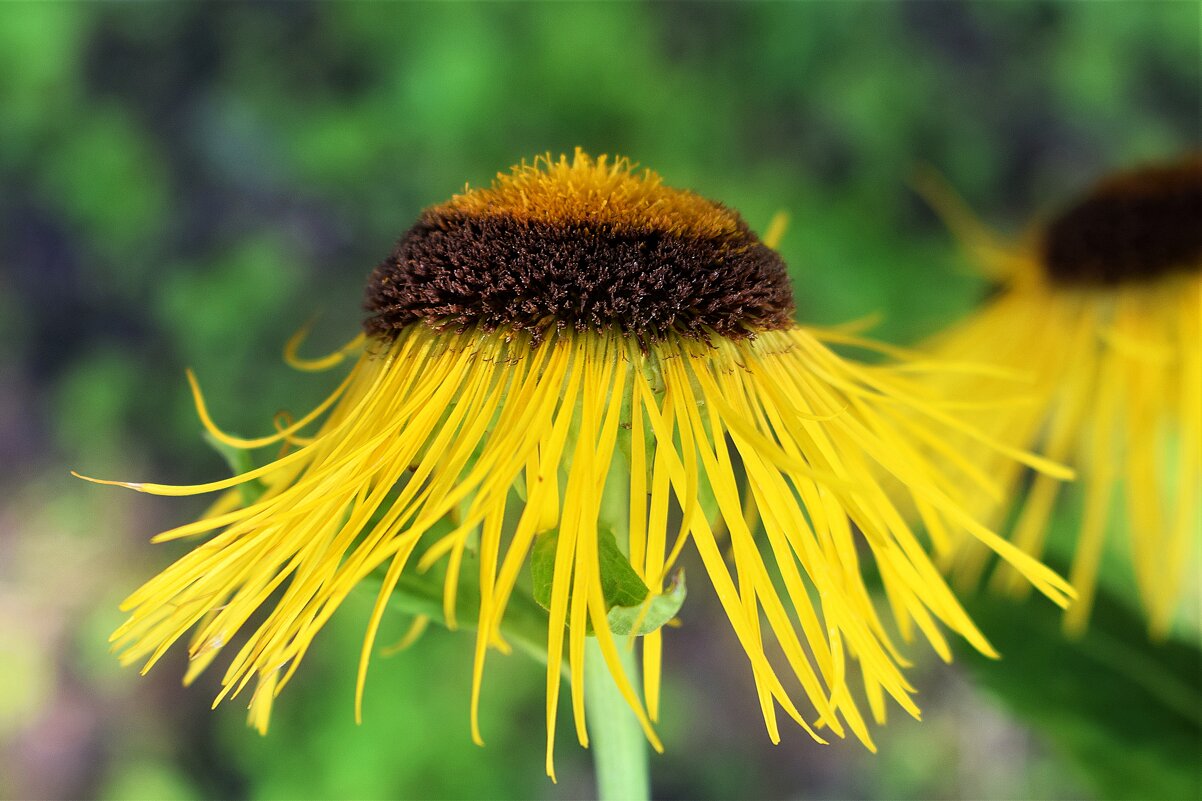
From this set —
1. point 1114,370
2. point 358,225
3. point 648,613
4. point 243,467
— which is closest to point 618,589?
point 648,613

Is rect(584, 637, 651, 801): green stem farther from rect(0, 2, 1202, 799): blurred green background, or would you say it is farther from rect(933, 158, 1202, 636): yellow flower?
rect(0, 2, 1202, 799): blurred green background

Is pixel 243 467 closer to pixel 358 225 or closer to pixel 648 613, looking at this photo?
pixel 648 613

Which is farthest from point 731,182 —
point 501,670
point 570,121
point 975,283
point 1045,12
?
point 501,670

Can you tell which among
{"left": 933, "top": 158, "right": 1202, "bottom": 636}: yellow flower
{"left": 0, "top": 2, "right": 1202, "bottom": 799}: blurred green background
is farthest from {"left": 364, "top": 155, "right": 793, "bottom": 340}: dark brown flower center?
{"left": 0, "top": 2, "right": 1202, "bottom": 799}: blurred green background

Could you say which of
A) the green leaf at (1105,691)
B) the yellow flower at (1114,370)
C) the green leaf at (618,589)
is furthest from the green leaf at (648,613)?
the green leaf at (1105,691)

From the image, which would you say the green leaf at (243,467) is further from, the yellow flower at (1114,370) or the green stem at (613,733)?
the yellow flower at (1114,370)

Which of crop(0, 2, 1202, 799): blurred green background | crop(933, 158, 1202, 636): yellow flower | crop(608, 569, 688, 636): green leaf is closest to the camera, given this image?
crop(608, 569, 688, 636): green leaf

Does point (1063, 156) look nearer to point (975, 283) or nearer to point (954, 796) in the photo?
point (975, 283)

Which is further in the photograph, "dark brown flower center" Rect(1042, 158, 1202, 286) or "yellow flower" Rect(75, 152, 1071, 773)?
"dark brown flower center" Rect(1042, 158, 1202, 286)
